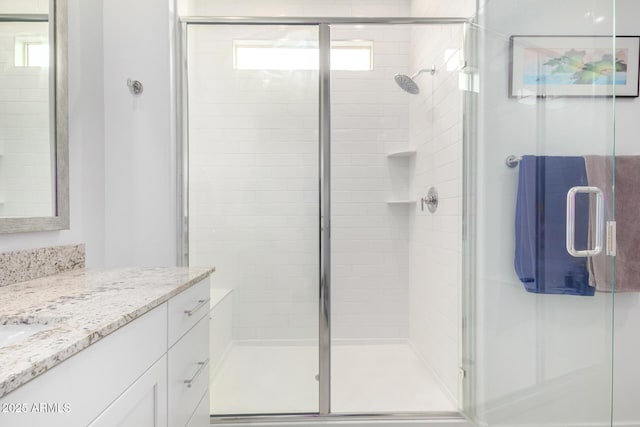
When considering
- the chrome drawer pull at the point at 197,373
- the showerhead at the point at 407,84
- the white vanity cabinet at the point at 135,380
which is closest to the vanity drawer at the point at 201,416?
the white vanity cabinet at the point at 135,380

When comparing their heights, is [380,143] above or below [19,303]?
above

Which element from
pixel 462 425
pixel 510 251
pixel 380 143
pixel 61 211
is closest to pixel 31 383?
pixel 61 211

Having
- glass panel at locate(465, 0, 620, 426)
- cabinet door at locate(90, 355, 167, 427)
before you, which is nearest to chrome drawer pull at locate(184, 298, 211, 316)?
cabinet door at locate(90, 355, 167, 427)

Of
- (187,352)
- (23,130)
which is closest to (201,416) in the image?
(187,352)

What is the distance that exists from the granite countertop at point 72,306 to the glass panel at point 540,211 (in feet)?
4.52

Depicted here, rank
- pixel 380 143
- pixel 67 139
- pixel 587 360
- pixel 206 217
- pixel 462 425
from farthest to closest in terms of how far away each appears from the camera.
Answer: pixel 380 143, pixel 206 217, pixel 462 425, pixel 67 139, pixel 587 360

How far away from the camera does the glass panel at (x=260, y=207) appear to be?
2.02 m

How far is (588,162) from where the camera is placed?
51.7 inches

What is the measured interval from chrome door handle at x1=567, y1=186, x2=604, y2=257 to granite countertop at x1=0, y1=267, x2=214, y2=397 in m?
1.37

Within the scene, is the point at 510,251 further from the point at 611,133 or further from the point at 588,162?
the point at 611,133

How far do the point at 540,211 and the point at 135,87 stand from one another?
1987mm

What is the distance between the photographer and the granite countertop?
0.56 metres

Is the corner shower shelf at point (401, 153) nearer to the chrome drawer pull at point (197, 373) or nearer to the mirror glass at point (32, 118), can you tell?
the chrome drawer pull at point (197, 373)

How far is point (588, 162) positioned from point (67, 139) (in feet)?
6.69
